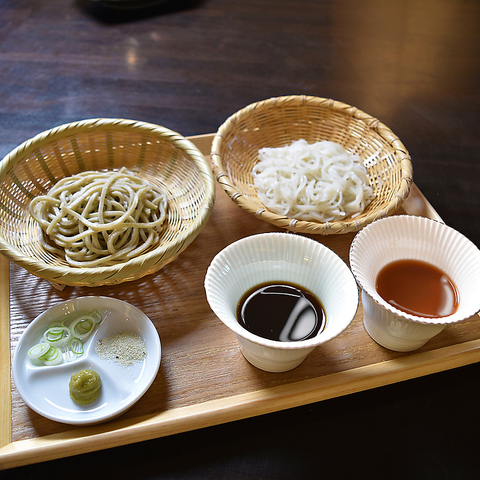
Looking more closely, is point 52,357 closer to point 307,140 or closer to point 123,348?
point 123,348

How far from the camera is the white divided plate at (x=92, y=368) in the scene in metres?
1.08

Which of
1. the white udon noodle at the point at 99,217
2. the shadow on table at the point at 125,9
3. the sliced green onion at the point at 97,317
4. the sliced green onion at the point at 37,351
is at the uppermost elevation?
the shadow on table at the point at 125,9

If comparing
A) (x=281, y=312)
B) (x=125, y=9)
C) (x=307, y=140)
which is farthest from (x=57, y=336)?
(x=125, y=9)

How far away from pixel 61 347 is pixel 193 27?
2601 millimetres

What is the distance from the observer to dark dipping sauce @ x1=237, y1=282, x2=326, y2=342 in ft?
3.81

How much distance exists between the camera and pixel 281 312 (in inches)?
47.6

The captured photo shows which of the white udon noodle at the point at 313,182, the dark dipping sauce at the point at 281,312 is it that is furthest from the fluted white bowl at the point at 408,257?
the white udon noodle at the point at 313,182

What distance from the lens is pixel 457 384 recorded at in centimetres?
131

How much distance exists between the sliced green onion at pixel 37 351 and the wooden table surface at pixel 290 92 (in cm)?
28

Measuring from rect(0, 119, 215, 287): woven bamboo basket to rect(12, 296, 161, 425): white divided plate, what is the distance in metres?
0.11

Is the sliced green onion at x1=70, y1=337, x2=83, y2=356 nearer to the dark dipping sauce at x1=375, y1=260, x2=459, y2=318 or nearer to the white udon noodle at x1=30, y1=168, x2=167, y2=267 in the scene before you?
the white udon noodle at x1=30, y1=168, x2=167, y2=267

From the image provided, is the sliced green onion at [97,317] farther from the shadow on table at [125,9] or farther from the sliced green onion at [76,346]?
the shadow on table at [125,9]

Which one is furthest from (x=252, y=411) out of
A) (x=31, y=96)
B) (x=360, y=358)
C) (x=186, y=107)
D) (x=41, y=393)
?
(x=31, y=96)

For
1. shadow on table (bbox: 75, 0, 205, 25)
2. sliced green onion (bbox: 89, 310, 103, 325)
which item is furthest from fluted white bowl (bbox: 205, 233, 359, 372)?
shadow on table (bbox: 75, 0, 205, 25)
